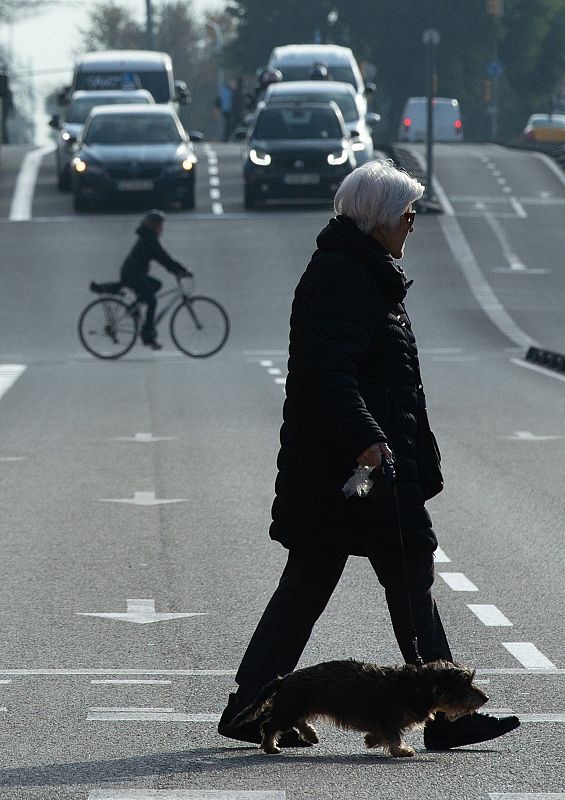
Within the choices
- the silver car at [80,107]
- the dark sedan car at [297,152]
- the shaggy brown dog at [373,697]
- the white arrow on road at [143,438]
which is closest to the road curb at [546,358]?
the white arrow on road at [143,438]

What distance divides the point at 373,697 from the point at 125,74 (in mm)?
41323

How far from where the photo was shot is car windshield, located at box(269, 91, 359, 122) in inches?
1517

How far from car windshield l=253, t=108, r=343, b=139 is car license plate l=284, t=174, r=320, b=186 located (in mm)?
730

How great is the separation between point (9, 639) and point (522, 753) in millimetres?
2434

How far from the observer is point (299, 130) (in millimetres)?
36875

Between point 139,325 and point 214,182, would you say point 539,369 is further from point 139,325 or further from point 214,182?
point 214,182

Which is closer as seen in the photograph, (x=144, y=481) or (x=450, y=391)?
(x=144, y=481)

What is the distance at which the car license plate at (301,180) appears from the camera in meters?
36.6

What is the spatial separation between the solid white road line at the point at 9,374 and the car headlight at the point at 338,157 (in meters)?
14.2

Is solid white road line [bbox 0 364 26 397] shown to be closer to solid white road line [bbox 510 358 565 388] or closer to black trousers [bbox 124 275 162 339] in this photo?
black trousers [bbox 124 275 162 339]

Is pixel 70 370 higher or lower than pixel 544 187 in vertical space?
higher

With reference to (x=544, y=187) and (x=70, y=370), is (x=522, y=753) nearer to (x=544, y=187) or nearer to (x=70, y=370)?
(x=70, y=370)

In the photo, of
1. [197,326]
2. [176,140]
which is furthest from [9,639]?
[176,140]

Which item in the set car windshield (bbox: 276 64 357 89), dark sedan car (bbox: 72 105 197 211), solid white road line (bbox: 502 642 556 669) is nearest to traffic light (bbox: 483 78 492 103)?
car windshield (bbox: 276 64 357 89)
